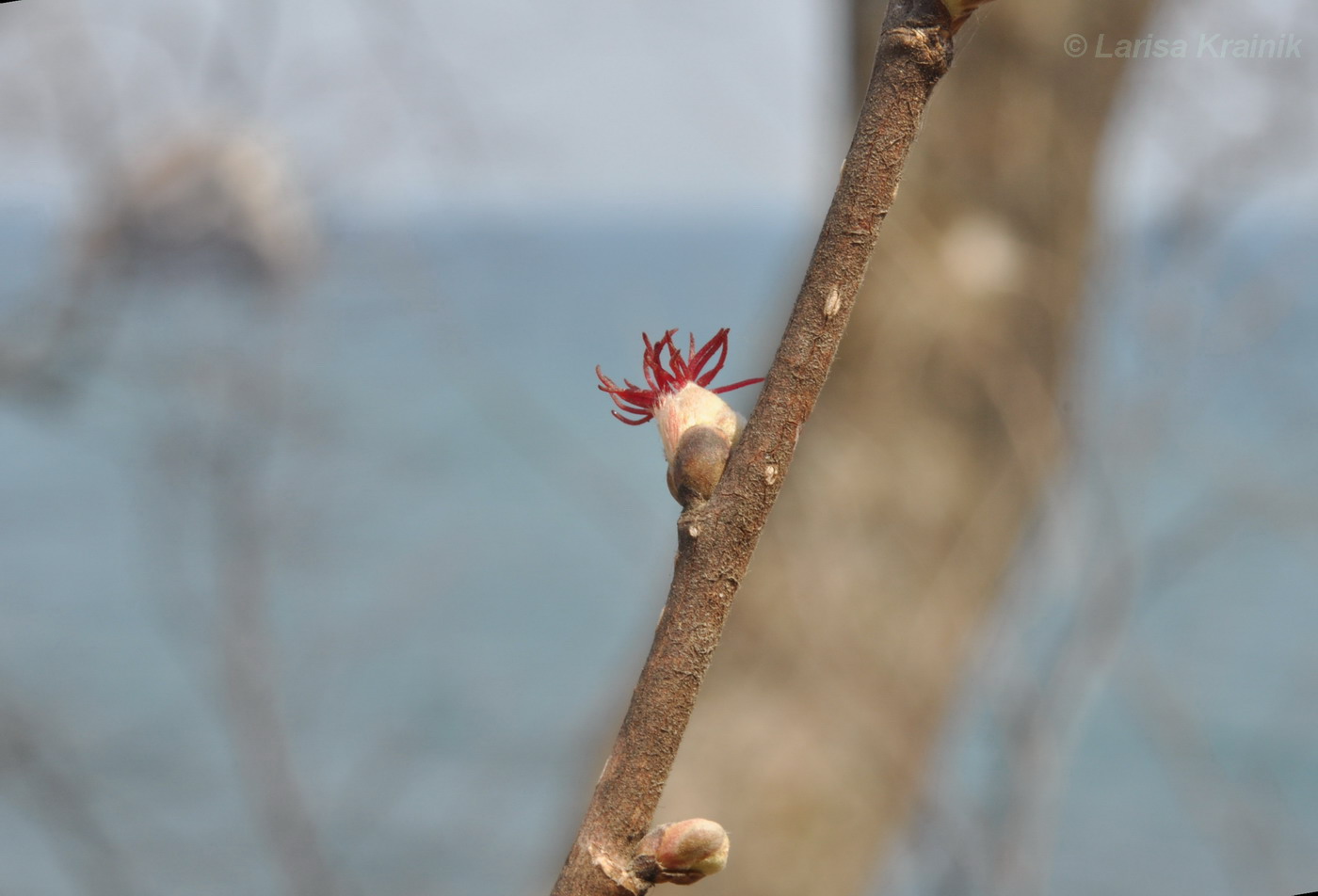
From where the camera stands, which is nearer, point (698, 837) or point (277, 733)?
point (698, 837)

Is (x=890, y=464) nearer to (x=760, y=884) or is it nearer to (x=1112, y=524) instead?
(x=1112, y=524)

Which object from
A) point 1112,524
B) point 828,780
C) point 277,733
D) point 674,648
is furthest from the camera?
point 828,780

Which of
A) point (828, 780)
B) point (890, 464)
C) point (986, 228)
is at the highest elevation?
point (986, 228)

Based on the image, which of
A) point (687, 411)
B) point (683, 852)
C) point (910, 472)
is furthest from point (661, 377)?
point (910, 472)

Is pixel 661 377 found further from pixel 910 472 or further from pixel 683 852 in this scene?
pixel 910 472

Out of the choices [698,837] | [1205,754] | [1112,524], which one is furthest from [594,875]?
[1205,754]

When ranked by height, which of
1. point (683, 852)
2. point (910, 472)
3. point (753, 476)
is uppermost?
point (910, 472)
